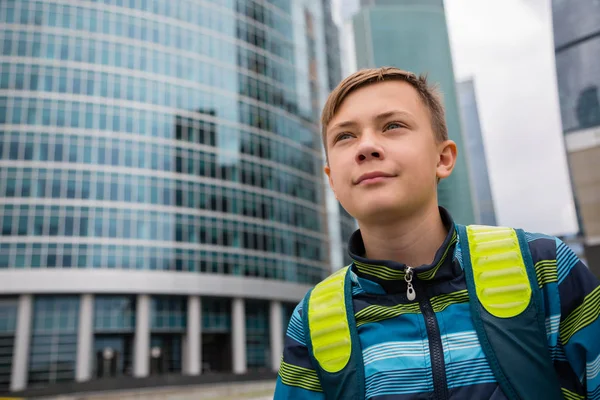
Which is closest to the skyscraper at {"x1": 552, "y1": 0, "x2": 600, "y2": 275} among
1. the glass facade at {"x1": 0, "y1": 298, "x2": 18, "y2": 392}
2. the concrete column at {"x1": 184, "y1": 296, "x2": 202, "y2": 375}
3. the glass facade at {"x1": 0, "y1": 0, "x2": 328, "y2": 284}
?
the glass facade at {"x1": 0, "y1": 0, "x2": 328, "y2": 284}

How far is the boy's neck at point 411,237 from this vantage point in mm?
1766

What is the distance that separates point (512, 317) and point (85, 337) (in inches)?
1652

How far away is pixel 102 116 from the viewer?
138ft

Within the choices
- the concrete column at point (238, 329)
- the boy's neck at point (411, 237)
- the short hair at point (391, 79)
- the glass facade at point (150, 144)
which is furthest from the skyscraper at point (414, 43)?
the boy's neck at point (411, 237)

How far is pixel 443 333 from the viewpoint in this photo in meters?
1.62

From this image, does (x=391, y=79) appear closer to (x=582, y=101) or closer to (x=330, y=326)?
(x=330, y=326)

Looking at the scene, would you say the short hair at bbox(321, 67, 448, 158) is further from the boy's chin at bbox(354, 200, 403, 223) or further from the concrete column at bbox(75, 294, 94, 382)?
the concrete column at bbox(75, 294, 94, 382)

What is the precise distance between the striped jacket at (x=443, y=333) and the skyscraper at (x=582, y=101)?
15.7 metres

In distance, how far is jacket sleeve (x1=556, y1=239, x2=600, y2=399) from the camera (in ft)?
4.68

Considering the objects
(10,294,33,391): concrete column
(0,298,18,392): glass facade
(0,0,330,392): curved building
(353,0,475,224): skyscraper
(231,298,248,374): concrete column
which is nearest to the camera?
(10,294,33,391): concrete column

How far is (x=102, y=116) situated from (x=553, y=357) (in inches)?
1758

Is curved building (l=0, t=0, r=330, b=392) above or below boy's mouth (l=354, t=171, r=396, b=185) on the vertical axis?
above

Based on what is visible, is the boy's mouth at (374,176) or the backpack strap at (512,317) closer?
the backpack strap at (512,317)

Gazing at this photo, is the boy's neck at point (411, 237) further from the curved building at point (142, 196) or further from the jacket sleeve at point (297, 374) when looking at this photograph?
the curved building at point (142, 196)
